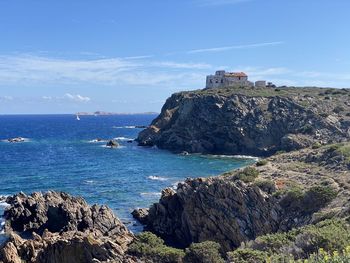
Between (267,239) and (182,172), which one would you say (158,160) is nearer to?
(182,172)

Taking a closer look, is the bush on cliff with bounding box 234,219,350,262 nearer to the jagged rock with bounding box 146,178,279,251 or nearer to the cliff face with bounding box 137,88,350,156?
the jagged rock with bounding box 146,178,279,251

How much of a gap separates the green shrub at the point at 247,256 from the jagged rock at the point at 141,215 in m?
21.7

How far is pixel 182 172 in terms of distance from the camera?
7162cm

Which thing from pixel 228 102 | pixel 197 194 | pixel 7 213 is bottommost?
pixel 7 213

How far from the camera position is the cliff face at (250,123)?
3799 inches

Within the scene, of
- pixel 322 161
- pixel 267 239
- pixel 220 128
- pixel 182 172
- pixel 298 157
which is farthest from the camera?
pixel 220 128

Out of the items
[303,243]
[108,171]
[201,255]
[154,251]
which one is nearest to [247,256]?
[303,243]

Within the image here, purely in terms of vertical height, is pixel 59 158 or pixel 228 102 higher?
pixel 228 102

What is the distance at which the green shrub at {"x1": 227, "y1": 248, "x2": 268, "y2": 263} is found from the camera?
2105 cm

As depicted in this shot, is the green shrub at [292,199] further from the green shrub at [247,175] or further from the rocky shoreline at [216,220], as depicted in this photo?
the green shrub at [247,175]

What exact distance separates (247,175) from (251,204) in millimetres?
6547

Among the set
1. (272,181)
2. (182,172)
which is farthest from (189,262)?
(182,172)

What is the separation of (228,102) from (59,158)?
4046 cm

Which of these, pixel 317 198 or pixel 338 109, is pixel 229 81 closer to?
pixel 338 109
